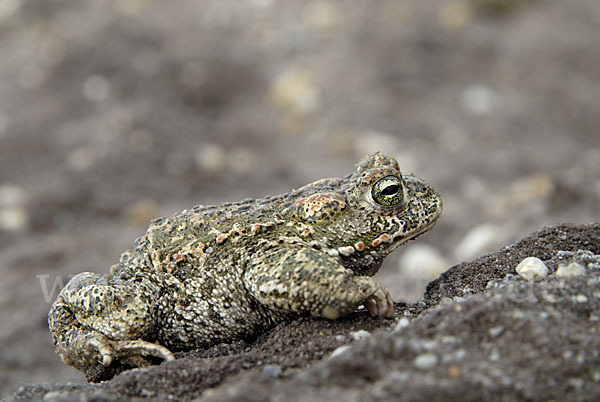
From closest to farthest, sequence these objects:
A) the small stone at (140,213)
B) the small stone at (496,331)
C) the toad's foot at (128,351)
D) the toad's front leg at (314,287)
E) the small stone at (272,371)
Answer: the small stone at (496,331) → the small stone at (272,371) → the toad's front leg at (314,287) → the toad's foot at (128,351) → the small stone at (140,213)

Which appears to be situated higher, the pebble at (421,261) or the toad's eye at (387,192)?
the pebble at (421,261)

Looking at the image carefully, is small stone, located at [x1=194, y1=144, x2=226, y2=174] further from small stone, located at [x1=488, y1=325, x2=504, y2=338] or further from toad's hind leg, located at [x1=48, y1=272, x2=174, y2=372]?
small stone, located at [x1=488, y1=325, x2=504, y2=338]

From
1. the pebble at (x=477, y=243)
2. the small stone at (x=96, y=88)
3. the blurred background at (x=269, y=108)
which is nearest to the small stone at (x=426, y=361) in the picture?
the pebble at (x=477, y=243)

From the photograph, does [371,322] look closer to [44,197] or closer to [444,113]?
[44,197]

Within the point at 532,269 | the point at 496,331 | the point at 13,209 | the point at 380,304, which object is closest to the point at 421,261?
the point at 532,269

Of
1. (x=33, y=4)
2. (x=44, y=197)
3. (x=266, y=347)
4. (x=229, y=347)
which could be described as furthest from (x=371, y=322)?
(x=33, y=4)

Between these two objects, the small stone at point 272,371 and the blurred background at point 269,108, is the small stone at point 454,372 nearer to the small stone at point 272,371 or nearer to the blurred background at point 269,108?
the small stone at point 272,371
